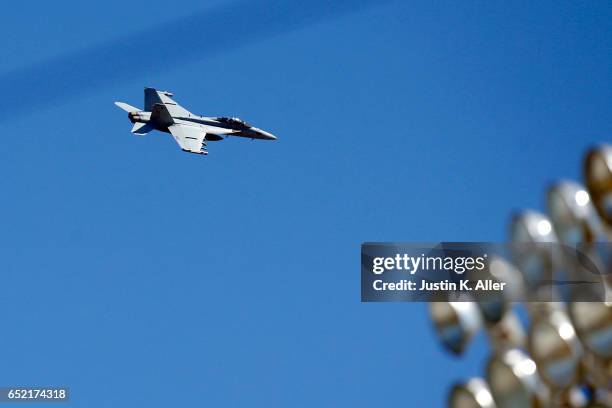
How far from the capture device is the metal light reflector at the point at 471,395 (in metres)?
6.70

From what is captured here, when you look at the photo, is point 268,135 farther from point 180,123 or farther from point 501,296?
point 501,296

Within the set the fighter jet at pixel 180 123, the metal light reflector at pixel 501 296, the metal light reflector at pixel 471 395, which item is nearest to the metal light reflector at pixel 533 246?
the metal light reflector at pixel 501 296

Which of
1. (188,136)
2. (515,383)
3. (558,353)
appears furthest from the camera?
(188,136)

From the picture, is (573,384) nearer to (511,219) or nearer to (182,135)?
(511,219)

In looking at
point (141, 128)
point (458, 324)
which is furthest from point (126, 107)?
point (458, 324)

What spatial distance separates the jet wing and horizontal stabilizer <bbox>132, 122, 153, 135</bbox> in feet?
2.37

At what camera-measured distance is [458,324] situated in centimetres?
725

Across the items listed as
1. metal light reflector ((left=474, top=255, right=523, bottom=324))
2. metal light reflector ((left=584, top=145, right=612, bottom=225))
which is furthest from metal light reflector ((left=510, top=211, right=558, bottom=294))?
metal light reflector ((left=584, top=145, right=612, bottom=225))

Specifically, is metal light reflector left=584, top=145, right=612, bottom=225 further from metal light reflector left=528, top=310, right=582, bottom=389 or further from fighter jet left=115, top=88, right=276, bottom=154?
fighter jet left=115, top=88, right=276, bottom=154

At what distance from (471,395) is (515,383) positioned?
17.0 inches

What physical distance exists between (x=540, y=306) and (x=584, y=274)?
0.33m

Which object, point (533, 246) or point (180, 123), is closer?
point (533, 246)

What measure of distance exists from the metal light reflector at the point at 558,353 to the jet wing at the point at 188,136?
32.9 m

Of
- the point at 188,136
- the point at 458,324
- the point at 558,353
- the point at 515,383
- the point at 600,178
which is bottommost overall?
the point at 515,383
